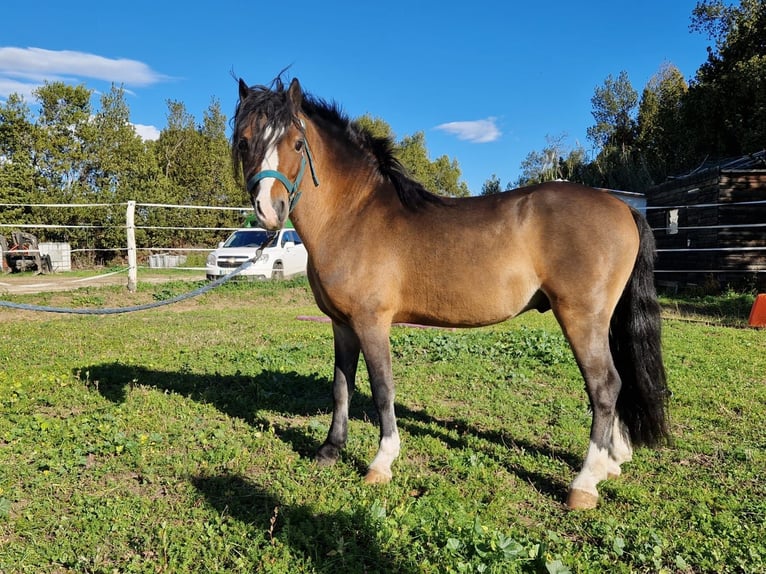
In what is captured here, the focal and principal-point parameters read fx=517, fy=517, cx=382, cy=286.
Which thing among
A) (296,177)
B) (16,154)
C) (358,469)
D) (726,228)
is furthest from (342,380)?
(16,154)

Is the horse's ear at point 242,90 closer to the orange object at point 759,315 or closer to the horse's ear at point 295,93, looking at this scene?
the horse's ear at point 295,93

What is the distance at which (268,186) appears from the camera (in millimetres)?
3324

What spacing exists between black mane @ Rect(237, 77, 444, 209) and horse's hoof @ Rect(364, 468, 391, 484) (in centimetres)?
188

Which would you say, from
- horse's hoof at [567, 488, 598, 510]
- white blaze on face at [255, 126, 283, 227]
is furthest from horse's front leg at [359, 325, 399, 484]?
horse's hoof at [567, 488, 598, 510]

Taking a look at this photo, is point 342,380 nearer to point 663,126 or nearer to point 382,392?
point 382,392

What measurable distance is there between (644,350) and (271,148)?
116 inches

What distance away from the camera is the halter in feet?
11.0

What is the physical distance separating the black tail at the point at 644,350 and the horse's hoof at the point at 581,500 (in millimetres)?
806

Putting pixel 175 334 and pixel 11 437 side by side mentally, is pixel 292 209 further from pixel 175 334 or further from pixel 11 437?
pixel 175 334

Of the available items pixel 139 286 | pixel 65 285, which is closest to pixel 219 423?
pixel 139 286

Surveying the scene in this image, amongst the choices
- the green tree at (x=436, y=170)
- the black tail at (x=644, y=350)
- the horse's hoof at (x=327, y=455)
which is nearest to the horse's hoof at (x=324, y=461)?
the horse's hoof at (x=327, y=455)

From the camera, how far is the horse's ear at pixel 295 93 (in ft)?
11.7

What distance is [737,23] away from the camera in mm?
27281

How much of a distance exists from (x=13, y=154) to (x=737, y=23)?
38.4m
